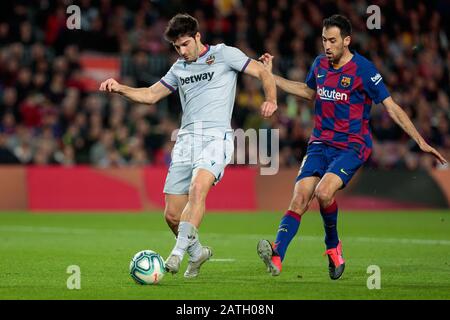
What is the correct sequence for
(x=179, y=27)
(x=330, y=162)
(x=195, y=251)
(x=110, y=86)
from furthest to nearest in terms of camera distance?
1. (x=330, y=162)
2. (x=195, y=251)
3. (x=110, y=86)
4. (x=179, y=27)

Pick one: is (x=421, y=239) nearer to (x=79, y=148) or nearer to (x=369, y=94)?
(x=369, y=94)

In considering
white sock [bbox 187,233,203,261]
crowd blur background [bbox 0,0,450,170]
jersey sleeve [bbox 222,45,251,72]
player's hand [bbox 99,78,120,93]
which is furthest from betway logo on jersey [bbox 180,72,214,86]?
crowd blur background [bbox 0,0,450,170]

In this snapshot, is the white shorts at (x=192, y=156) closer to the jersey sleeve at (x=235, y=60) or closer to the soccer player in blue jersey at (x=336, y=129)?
the jersey sleeve at (x=235, y=60)

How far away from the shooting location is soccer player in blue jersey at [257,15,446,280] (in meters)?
9.99

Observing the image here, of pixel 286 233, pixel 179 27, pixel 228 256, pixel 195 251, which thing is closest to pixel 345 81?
pixel 286 233

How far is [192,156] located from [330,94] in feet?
5.00

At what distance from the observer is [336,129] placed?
10.2m

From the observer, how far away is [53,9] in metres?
24.4

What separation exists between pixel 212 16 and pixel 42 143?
6.97m

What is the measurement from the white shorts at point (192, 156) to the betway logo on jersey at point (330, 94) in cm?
102

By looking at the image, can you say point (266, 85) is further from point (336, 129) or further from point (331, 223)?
point (331, 223)

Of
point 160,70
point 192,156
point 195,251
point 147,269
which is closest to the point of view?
point 147,269

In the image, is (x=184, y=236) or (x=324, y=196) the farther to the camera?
(x=324, y=196)
